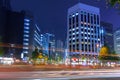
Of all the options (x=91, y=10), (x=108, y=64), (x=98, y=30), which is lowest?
(x=108, y=64)

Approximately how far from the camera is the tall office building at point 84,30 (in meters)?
182

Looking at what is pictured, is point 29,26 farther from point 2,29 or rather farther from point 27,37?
point 2,29

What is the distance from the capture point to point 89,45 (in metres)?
185

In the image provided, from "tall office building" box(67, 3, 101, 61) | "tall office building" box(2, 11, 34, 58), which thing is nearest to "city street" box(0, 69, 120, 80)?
"tall office building" box(2, 11, 34, 58)

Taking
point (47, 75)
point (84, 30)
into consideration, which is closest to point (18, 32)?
point (84, 30)

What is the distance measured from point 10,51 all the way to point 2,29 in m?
15.8

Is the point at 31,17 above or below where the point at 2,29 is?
above

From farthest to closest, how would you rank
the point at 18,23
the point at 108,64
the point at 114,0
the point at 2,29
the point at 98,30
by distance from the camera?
the point at 98,30 < the point at 18,23 < the point at 2,29 < the point at 108,64 < the point at 114,0

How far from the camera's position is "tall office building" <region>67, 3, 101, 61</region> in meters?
182

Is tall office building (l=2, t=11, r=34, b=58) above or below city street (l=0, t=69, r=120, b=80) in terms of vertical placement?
above

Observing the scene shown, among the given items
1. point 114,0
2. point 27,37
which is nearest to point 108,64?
point 114,0

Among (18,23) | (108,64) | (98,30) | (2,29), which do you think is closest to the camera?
(108,64)

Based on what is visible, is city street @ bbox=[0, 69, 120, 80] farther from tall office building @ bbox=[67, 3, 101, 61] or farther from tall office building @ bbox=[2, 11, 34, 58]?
tall office building @ bbox=[67, 3, 101, 61]

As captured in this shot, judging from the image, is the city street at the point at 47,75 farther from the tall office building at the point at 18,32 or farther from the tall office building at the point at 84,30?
the tall office building at the point at 84,30
